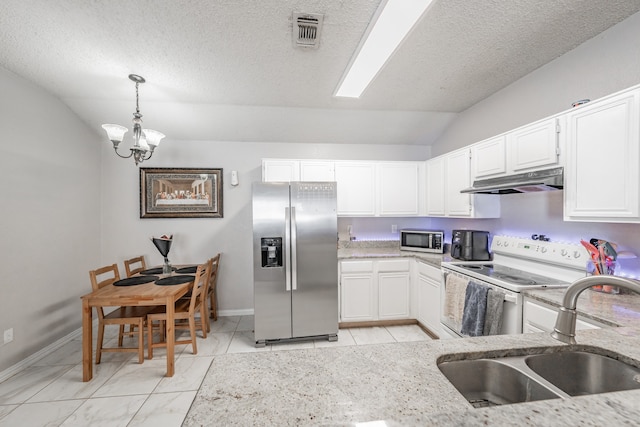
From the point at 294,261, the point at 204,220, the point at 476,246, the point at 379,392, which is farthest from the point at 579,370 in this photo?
the point at 204,220

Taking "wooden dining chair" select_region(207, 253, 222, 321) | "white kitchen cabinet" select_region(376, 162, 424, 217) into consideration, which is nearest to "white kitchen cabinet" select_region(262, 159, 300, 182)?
"white kitchen cabinet" select_region(376, 162, 424, 217)

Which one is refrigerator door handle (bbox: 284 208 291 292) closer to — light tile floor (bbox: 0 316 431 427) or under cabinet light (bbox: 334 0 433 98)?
light tile floor (bbox: 0 316 431 427)

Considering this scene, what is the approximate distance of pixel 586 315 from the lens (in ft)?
4.53

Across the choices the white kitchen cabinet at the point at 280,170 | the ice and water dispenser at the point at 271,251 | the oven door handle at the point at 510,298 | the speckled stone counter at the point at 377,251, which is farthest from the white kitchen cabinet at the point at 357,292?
the oven door handle at the point at 510,298

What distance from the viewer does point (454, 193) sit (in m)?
2.98

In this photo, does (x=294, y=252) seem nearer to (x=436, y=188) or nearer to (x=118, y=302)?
(x=118, y=302)

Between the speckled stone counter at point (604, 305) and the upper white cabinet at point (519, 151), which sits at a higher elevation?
the upper white cabinet at point (519, 151)

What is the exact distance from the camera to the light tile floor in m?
1.84

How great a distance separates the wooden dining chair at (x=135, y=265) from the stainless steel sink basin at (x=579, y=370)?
3657 mm

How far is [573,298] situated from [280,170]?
2958mm

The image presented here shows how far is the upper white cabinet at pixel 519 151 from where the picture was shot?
190 cm

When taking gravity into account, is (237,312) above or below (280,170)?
below

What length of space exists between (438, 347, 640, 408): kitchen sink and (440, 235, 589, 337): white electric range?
0.96 m

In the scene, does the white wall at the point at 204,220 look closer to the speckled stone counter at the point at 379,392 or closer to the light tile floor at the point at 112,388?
the light tile floor at the point at 112,388
